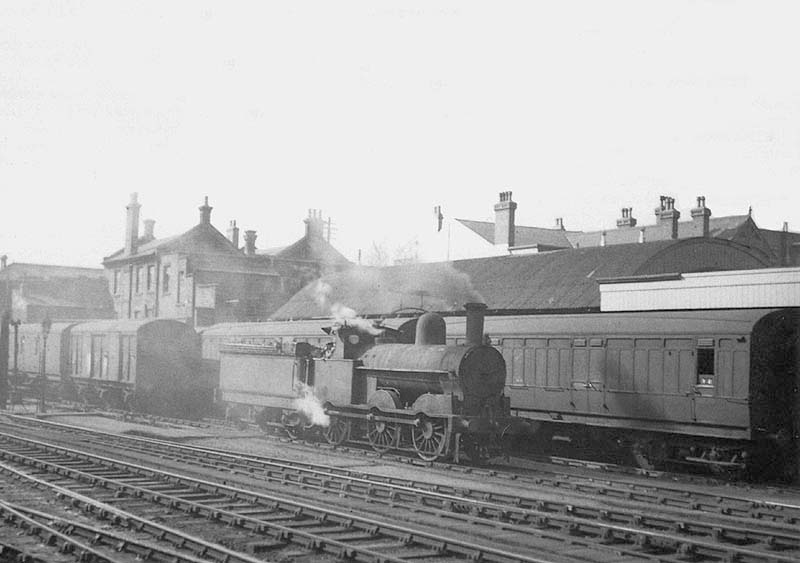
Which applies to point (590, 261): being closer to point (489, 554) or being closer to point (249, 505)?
point (249, 505)

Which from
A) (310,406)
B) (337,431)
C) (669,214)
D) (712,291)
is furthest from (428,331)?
(669,214)

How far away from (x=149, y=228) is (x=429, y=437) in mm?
43413

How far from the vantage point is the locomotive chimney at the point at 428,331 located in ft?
60.9

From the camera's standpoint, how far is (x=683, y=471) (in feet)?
60.0

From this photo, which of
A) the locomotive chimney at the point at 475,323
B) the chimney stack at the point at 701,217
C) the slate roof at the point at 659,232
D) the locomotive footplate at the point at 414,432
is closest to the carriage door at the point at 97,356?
the locomotive footplate at the point at 414,432

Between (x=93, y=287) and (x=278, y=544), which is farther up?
(x=93, y=287)

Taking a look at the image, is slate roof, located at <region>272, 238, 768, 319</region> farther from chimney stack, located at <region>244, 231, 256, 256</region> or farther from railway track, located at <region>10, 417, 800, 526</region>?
chimney stack, located at <region>244, 231, 256, 256</region>

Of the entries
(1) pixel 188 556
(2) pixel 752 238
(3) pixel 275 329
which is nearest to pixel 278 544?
(1) pixel 188 556

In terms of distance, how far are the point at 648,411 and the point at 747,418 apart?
2050 mm

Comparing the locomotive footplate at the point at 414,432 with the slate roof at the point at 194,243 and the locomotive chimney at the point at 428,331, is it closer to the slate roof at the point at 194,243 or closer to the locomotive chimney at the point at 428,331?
the locomotive chimney at the point at 428,331

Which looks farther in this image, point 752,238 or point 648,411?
point 752,238

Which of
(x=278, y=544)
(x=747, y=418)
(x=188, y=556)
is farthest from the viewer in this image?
(x=747, y=418)

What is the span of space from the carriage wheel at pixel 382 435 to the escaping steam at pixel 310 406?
168 cm

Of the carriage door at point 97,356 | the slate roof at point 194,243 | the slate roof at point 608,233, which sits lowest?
the carriage door at point 97,356
